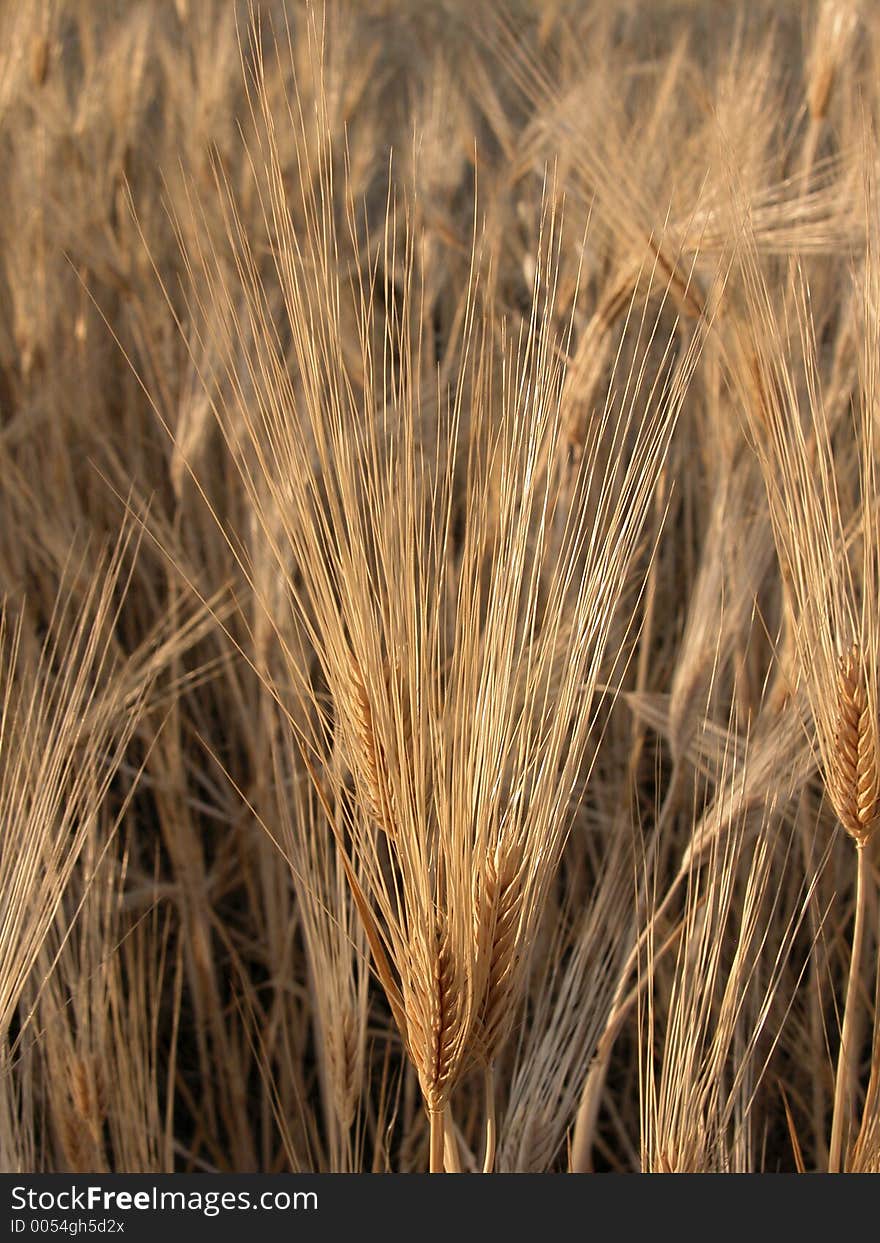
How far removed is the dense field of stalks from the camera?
612mm

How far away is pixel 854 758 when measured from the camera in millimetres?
689

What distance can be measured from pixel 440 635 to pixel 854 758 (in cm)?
45

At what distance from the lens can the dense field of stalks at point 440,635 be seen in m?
0.61

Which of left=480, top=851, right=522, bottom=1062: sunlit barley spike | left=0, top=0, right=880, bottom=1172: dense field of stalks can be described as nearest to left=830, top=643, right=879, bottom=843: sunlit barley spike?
left=0, top=0, right=880, bottom=1172: dense field of stalks

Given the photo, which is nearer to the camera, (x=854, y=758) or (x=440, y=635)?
(x=854, y=758)

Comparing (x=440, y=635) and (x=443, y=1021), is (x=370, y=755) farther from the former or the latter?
(x=440, y=635)

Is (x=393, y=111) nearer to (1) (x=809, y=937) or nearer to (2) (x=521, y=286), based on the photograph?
(2) (x=521, y=286)

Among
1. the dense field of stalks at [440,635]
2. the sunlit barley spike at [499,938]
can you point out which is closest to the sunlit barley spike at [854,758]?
the dense field of stalks at [440,635]

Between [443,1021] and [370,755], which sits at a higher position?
[370,755]

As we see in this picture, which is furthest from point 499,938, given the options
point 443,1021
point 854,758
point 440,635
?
point 440,635

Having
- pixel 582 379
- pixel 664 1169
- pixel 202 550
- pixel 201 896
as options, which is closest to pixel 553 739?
pixel 664 1169

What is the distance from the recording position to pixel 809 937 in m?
1.29

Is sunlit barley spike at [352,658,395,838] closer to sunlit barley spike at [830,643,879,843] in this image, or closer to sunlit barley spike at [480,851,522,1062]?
sunlit barley spike at [480,851,522,1062]

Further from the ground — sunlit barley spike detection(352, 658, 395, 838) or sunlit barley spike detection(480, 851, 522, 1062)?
sunlit barley spike detection(352, 658, 395, 838)
